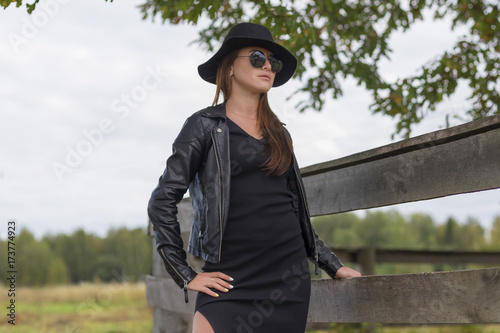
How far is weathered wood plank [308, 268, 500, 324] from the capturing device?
2432mm

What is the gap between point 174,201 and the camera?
8.55ft

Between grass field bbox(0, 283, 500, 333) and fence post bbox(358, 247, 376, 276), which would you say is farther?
grass field bbox(0, 283, 500, 333)

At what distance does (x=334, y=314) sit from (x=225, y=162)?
116cm

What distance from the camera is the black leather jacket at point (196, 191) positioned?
8.40 feet

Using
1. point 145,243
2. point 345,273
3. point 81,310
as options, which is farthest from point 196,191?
point 145,243

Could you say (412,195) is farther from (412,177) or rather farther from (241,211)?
(241,211)

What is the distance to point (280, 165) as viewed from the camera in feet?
8.86

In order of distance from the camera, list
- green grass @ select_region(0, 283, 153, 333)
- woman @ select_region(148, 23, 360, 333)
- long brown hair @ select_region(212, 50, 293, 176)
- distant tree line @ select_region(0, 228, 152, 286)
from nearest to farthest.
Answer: woman @ select_region(148, 23, 360, 333) < long brown hair @ select_region(212, 50, 293, 176) < green grass @ select_region(0, 283, 153, 333) < distant tree line @ select_region(0, 228, 152, 286)

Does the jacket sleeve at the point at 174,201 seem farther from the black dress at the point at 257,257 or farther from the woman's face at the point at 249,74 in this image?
the woman's face at the point at 249,74

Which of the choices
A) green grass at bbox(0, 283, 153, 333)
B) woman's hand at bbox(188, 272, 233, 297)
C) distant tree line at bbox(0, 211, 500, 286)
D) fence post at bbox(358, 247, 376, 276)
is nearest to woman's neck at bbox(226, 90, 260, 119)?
woman's hand at bbox(188, 272, 233, 297)

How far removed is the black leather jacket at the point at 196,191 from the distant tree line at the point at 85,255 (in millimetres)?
27533

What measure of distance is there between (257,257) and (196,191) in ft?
1.42

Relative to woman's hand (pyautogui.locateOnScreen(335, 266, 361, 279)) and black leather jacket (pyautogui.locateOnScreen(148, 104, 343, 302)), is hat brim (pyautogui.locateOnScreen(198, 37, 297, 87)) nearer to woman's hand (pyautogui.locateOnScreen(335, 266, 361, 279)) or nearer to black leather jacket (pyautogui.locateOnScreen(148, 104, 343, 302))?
black leather jacket (pyautogui.locateOnScreen(148, 104, 343, 302))

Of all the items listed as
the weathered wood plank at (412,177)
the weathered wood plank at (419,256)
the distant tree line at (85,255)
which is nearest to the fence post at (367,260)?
the weathered wood plank at (419,256)
